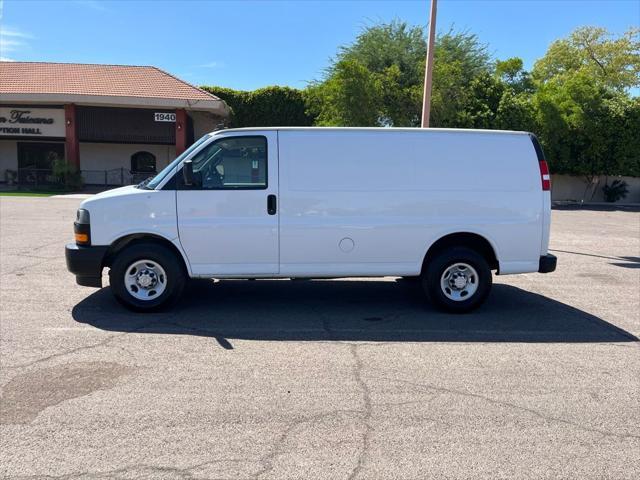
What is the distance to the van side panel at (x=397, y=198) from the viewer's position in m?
6.63

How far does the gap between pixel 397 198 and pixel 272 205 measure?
1501mm

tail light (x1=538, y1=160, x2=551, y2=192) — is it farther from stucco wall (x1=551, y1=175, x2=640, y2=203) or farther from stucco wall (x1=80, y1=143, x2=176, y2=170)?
stucco wall (x1=80, y1=143, x2=176, y2=170)

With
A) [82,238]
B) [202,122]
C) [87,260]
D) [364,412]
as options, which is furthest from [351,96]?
[364,412]

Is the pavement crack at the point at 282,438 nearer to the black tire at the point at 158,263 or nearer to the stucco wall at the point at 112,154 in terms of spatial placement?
the black tire at the point at 158,263

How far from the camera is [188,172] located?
21.1 feet

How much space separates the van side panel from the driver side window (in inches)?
10.6

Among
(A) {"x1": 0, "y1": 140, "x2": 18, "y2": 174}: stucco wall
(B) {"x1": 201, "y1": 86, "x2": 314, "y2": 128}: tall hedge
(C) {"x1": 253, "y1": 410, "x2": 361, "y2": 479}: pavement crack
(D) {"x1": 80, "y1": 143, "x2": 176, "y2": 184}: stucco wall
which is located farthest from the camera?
(B) {"x1": 201, "y1": 86, "x2": 314, "y2": 128}: tall hedge

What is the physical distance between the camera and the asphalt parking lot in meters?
3.53

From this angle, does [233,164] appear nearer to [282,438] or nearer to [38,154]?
[282,438]

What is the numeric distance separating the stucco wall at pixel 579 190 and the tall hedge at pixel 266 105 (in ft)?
49.7

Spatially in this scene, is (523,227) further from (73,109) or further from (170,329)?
(73,109)

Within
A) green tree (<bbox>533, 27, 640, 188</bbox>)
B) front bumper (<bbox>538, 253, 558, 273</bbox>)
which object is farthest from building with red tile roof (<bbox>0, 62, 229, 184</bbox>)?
front bumper (<bbox>538, 253, 558, 273</bbox>)

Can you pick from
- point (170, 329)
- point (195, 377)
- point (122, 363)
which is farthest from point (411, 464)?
point (170, 329)

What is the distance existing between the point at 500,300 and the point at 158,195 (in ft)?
15.8
